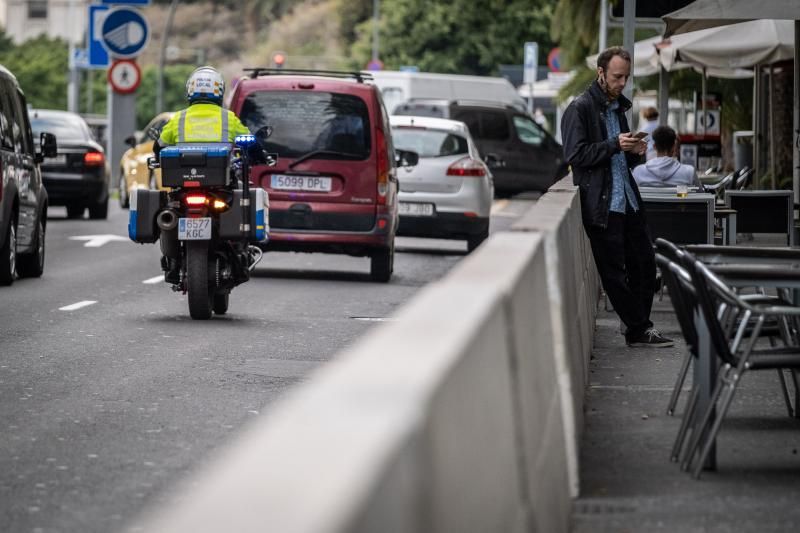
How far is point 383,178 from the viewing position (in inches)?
702

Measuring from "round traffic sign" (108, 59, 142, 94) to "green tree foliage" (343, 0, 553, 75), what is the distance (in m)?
38.2

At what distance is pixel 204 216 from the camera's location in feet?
43.1

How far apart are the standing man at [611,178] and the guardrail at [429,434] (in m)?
4.61

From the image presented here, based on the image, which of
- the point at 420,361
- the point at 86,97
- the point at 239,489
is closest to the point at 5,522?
the point at 420,361

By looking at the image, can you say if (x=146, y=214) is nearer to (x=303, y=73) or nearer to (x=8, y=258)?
(x=8, y=258)

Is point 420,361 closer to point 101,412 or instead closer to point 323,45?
point 101,412

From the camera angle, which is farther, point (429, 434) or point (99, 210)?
point (99, 210)

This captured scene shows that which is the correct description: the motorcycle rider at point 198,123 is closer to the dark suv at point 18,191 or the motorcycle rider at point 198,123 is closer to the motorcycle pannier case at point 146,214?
the motorcycle pannier case at point 146,214

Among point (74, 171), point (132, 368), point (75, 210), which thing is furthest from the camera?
point (75, 210)

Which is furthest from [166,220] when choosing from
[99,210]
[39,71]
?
[39,71]

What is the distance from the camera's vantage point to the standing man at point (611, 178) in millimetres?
10477

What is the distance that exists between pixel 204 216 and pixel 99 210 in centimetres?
1558

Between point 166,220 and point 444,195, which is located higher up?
point 166,220

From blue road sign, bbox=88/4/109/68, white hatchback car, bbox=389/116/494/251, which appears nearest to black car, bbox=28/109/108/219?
white hatchback car, bbox=389/116/494/251
